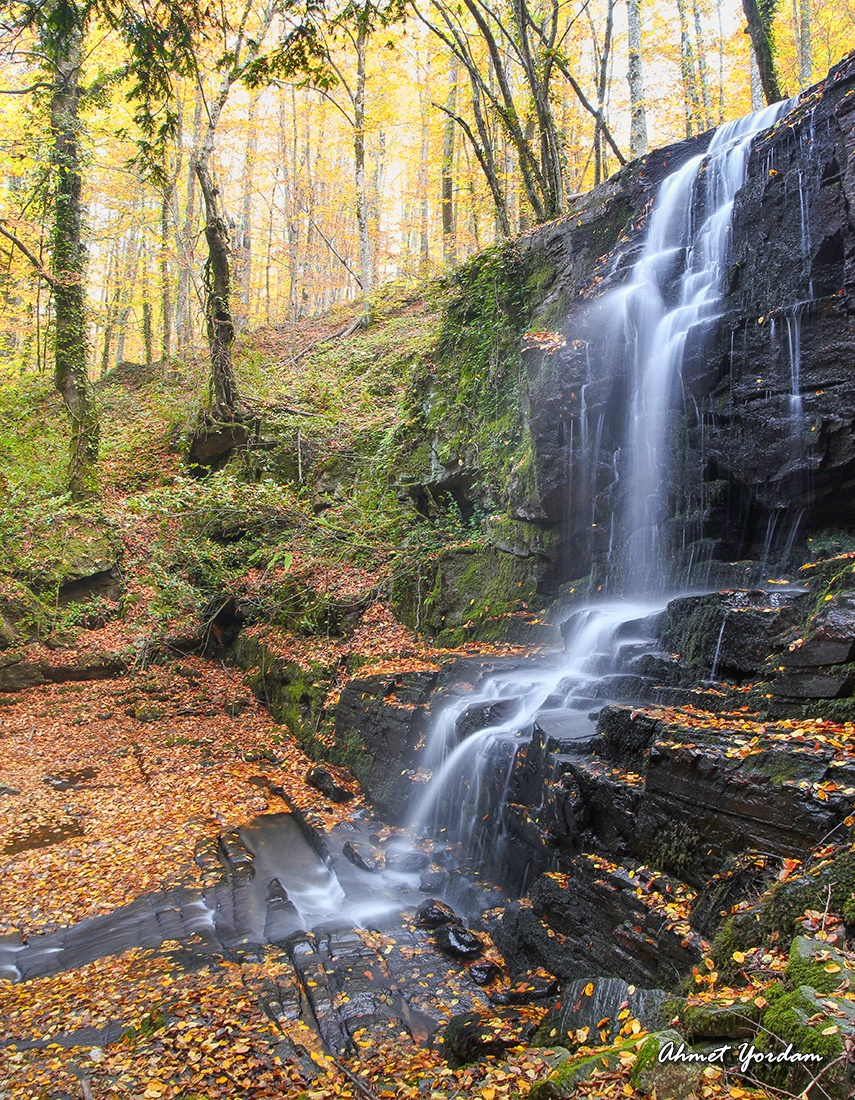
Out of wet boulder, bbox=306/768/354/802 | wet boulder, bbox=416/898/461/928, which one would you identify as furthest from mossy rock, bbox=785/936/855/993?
wet boulder, bbox=306/768/354/802

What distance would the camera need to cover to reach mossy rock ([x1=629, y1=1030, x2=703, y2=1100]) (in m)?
2.35

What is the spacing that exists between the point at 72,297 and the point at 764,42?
14193 mm

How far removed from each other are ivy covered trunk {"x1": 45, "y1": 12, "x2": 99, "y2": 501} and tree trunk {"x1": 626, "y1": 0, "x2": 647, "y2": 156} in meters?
12.0

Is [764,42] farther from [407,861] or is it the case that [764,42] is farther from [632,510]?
[407,861]

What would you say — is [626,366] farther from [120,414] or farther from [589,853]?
[120,414]

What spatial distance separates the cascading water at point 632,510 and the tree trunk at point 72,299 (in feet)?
36.8

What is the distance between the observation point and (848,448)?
23.2 feet

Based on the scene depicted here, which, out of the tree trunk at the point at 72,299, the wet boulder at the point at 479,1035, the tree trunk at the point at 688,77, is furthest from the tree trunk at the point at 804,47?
the wet boulder at the point at 479,1035

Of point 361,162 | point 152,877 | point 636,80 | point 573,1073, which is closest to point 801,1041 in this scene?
point 573,1073

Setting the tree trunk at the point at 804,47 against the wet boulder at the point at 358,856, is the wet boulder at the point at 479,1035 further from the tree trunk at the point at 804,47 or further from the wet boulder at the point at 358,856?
the tree trunk at the point at 804,47

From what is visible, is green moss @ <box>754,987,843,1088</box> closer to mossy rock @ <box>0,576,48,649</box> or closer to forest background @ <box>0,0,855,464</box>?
forest background @ <box>0,0,855,464</box>

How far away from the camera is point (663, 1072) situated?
2482 mm

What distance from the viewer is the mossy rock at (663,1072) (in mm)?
2352

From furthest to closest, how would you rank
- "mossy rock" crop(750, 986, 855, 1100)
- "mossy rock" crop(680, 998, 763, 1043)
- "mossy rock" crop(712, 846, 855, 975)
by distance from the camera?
"mossy rock" crop(712, 846, 855, 975) < "mossy rock" crop(680, 998, 763, 1043) < "mossy rock" crop(750, 986, 855, 1100)
